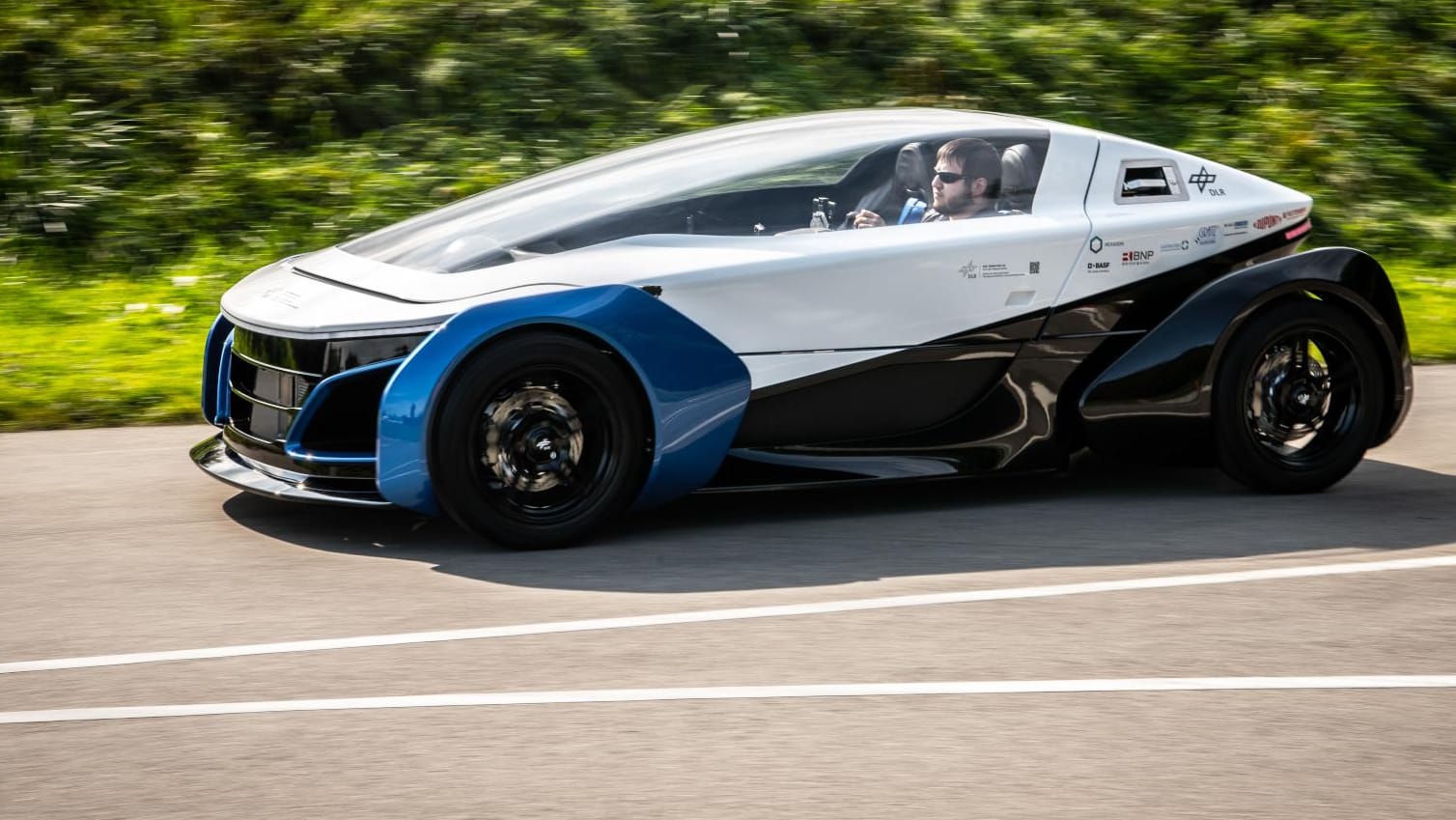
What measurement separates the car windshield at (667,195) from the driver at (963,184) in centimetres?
12

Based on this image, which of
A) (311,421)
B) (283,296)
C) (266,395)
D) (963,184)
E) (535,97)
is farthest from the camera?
(535,97)

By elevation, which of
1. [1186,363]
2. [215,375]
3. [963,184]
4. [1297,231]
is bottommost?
[215,375]

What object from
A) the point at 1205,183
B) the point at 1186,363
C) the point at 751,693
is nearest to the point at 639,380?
the point at 751,693

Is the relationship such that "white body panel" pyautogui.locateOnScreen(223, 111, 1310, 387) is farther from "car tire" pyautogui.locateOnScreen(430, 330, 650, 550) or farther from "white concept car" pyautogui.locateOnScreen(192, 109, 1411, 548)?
"car tire" pyautogui.locateOnScreen(430, 330, 650, 550)

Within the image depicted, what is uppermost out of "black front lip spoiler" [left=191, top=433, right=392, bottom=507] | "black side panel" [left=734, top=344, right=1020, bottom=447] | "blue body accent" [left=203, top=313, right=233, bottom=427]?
"black side panel" [left=734, top=344, right=1020, bottom=447]

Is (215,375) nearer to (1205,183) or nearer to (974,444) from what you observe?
(974,444)

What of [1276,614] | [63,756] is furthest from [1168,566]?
[63,756]

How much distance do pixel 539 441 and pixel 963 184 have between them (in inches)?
68.6

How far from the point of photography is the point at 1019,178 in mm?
6207

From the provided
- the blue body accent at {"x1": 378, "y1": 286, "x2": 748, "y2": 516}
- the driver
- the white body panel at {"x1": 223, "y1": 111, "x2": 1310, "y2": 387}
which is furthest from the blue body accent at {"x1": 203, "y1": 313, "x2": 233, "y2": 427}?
the driver

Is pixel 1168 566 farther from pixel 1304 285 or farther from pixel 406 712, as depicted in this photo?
pixel 406 712

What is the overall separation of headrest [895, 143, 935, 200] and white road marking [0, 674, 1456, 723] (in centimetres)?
225

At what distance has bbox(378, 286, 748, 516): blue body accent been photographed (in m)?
5.30

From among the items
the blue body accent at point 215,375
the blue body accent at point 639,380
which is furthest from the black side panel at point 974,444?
the blue body accent at point 215,375
